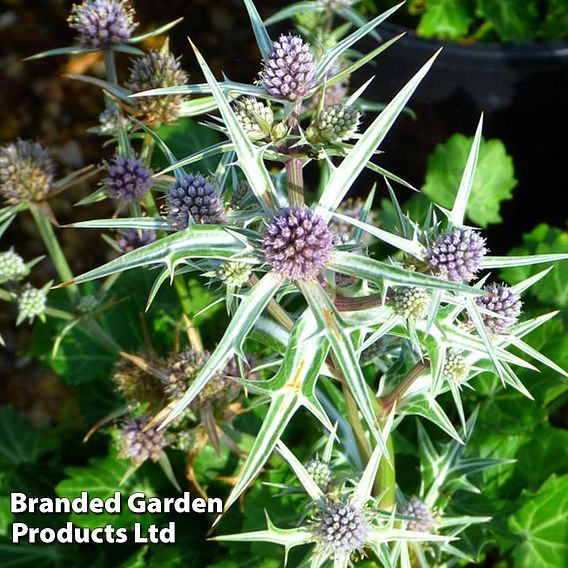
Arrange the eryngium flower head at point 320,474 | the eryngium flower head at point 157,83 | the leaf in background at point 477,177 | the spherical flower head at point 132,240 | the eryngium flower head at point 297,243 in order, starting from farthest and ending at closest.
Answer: the leaf in background at point 477,177 < the spherical flower head at point 132,240 < the eryngium flower head at point 157,83 < the eryngium flower head at point 320,474 < the eryngium flower head at point 297,243

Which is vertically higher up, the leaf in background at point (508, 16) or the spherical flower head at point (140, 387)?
the leaf in background at point (508, 16)

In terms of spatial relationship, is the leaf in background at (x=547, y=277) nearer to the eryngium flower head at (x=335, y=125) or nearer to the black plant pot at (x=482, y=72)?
the black plant pot at (x=482, y=72)

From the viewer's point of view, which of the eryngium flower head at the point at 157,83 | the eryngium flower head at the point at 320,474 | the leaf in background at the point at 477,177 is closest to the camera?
the eryngium flower head at the point at 320,474

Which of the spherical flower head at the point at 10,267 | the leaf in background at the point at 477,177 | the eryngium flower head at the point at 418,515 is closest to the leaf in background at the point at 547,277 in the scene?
the leaf in background at the point at 477,177

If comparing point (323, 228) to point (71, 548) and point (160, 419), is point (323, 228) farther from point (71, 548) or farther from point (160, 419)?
point (71, 548)

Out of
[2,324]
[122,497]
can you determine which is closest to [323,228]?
[122,497]

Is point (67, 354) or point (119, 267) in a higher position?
point (67, 354)

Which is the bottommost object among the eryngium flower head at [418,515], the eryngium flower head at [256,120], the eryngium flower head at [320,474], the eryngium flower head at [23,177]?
the eryngium flower head at [418,515]
